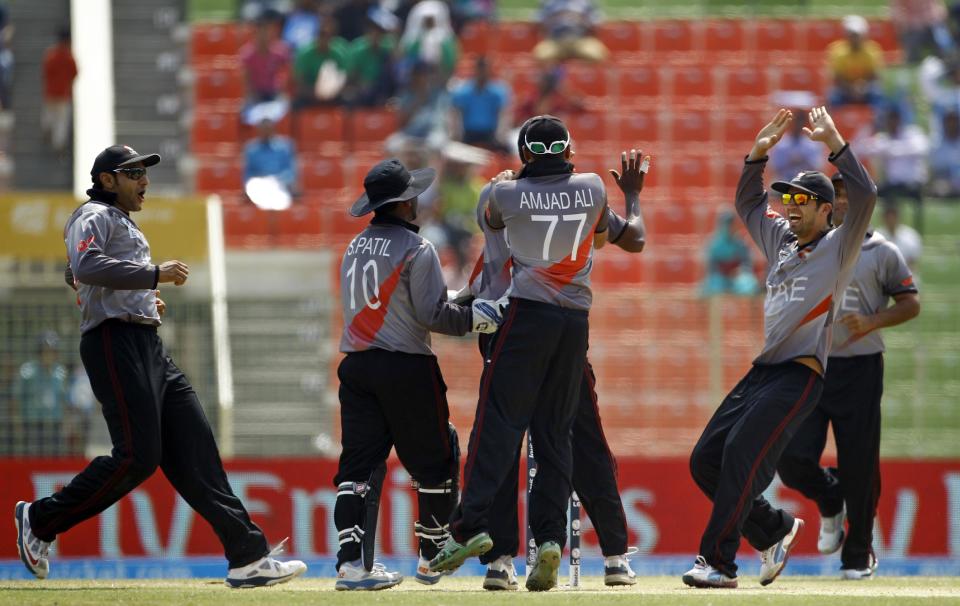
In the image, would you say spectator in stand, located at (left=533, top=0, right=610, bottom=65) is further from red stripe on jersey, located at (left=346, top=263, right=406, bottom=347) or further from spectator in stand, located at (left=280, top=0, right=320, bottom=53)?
red stripe on jersey, located at (left=346, top=263, right=406, bottom=347)

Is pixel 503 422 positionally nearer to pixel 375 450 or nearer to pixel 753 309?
pixel 375 450

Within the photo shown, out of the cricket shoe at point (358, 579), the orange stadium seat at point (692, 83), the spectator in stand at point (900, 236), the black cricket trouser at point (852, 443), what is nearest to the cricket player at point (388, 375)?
the cricket shoe at point (358, 579)

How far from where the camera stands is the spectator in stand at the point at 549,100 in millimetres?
19281

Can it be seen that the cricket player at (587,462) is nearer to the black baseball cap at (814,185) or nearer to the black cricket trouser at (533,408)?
the black cricket trouser at (533,408)

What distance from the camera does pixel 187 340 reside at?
46.8 feet

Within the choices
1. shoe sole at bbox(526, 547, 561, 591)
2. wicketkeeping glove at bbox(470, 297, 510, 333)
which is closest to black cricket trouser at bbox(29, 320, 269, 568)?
shoe sole at bbox(526, 547, 561, 591)

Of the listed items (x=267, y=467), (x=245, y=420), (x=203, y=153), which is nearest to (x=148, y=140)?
(x=203, y=153)

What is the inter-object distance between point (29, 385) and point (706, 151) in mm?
9477

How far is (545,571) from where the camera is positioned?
7.80 m

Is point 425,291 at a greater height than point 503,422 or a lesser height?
greater

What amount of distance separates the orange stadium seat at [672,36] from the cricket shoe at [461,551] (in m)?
13.8

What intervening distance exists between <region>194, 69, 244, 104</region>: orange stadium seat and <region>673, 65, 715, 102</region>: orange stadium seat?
5547mm

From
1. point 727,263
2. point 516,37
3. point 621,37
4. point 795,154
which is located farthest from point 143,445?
point 621,37

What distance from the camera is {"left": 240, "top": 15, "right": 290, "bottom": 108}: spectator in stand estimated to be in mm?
19625
